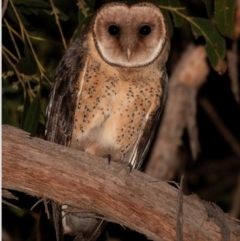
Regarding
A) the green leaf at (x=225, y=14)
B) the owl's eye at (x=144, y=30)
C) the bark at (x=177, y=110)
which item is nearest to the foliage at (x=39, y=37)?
the green leaf at (x=225, y=14)

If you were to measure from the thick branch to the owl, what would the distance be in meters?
0.49

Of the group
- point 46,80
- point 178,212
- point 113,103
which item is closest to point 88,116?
point 113,103

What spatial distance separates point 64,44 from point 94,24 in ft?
1.03

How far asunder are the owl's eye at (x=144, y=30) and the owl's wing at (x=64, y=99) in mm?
315

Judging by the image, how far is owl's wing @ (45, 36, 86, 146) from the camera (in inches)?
199

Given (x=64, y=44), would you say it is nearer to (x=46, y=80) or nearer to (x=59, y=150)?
(x=46, y=80)

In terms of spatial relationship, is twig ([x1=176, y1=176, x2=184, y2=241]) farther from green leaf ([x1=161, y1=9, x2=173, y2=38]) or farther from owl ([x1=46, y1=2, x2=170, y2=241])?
green leaf ([x1=161, y1=9, x2=173, y2=38])

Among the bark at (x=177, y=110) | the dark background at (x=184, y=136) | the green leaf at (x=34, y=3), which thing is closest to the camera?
the green leaf at (x=34, y=3)

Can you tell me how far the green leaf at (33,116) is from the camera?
16.7 ft

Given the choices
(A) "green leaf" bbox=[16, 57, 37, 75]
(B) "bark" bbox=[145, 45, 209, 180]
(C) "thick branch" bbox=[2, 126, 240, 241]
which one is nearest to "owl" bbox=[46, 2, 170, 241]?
(A) "green leaf" bbox=[16, 57, 37, 75]

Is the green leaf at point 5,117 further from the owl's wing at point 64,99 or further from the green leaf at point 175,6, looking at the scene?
the green leaf at point 175,6

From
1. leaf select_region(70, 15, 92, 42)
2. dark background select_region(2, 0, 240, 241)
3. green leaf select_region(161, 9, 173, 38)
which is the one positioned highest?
green leaf select_region(161, 9, 173, 38)

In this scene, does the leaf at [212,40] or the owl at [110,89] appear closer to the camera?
the owl at [110,89]

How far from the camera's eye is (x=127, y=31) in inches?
204
